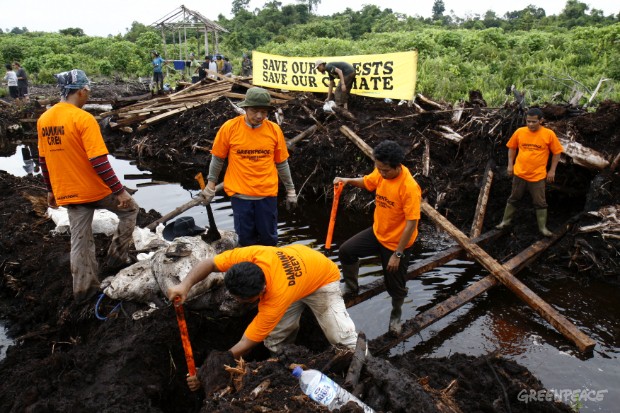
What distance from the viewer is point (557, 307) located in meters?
6.03

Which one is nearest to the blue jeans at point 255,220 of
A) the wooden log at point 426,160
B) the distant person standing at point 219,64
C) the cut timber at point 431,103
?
the wooden log at point 426,160

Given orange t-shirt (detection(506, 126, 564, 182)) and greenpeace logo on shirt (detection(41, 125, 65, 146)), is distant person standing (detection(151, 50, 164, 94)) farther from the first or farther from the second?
orange t-shirt (detection(506, 126, 564, 182))

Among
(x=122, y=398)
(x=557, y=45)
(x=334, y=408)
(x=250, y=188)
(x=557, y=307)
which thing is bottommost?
(x=557, y=307)

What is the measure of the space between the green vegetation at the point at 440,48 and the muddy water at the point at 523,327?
6.21 metres

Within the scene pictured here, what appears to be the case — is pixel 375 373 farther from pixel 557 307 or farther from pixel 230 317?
pixel 557 307

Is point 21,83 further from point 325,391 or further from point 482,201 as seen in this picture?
point 325,391

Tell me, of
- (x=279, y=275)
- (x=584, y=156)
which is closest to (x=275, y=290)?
(x=279, y=275)

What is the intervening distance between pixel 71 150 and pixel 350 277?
10.9 ft

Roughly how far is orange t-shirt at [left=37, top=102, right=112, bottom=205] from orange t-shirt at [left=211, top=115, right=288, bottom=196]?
4.47 ft

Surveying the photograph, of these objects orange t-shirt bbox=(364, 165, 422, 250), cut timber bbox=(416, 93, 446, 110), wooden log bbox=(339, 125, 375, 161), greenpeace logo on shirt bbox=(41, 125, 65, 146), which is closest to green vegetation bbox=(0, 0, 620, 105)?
cut timber bbox=(416, 93, 446, 110)

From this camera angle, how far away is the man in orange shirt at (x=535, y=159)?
6785 millimetres

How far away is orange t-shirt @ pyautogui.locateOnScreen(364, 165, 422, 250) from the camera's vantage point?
14.7 feet

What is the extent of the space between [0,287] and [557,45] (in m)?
21.6

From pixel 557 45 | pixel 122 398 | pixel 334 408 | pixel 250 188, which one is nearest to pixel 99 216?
pixel 250 188
